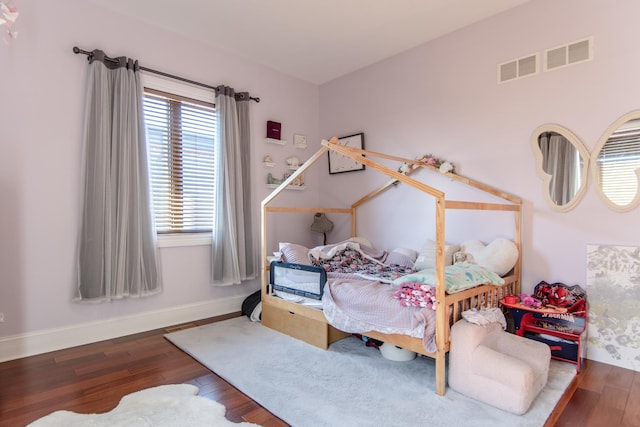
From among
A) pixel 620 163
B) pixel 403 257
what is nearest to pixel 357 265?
pixel 403 257

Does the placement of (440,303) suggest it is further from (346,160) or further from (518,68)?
(346,160)

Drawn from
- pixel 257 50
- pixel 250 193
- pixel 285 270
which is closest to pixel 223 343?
pixel 285 270

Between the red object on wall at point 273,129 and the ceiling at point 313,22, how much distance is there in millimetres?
721

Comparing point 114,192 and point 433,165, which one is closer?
point 114,192

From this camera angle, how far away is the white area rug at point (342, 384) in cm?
183

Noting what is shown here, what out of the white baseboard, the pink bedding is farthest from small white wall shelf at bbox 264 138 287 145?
the pink bedding

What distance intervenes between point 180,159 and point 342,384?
258 cm

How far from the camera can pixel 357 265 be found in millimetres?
3363

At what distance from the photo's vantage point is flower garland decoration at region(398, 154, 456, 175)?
3312 millimetres

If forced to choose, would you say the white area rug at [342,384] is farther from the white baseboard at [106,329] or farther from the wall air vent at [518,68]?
the wall air vent at [518,68]

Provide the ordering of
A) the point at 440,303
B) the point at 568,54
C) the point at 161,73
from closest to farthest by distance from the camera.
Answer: the point at 440,303 < the point at 568,54 < the point at 161,73

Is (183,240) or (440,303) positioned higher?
(183,240)

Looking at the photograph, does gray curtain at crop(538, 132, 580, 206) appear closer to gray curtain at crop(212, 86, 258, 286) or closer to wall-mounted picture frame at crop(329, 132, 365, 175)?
wall-mounted picture frame at crop(329, 132, 365, 175)

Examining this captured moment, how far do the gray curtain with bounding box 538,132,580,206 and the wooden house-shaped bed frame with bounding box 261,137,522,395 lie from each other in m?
0.28
